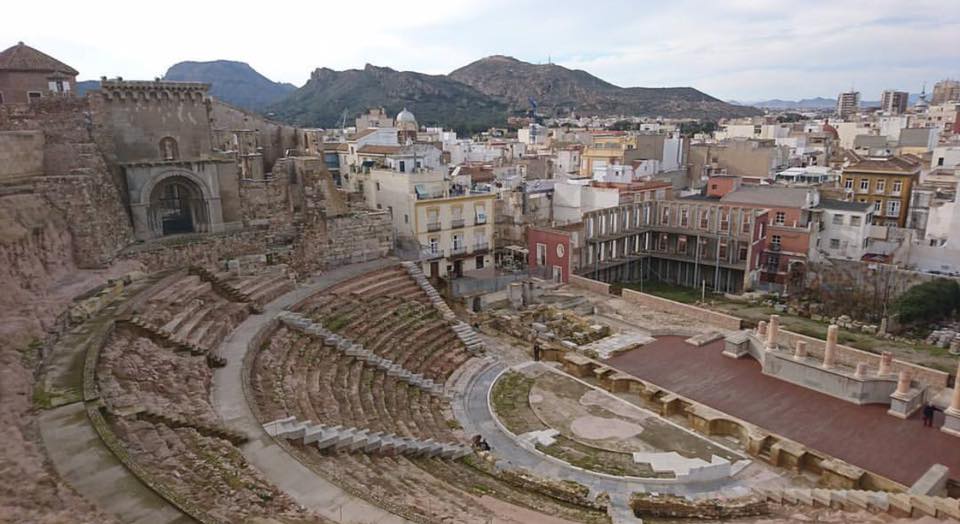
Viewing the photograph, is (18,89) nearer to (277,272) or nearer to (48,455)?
(277,272)

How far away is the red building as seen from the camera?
3841 centimetres

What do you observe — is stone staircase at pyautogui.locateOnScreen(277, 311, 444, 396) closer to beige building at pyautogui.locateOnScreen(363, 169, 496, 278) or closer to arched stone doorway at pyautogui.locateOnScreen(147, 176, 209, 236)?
arched stone doorway at pyautogui.locateOnScreen(147, 176, 209, 236)

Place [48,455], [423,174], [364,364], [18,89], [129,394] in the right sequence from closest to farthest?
[48,455] < [129,394] < [364,364] < [18,89] < [423,174]

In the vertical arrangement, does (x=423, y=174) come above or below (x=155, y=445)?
above

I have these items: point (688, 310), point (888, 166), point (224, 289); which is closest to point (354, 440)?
point (224, 289)

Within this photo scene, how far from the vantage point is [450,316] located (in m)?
27.3

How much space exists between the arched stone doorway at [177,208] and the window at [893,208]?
→ 51199 mm

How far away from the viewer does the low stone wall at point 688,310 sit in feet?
94.4

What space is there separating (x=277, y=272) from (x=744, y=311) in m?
27.3

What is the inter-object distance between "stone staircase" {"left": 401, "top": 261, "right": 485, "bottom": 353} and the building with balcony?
1286cm

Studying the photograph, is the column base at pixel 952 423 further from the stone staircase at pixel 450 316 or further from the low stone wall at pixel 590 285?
the low stone wall at pixel 590 285

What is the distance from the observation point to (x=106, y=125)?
26.6 metres

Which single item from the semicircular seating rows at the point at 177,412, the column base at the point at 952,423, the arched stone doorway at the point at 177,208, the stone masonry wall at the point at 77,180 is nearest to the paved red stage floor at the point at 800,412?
the column base at the point at 952,423

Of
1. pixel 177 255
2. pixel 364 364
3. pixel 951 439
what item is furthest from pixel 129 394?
pixel 951 439
